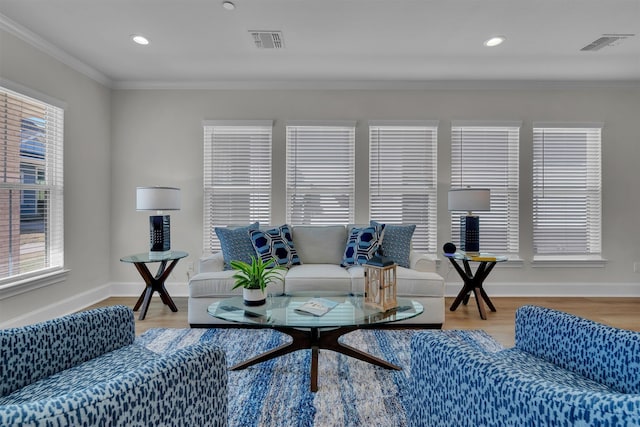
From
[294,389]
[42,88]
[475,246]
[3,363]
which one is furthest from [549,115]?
[42,88]

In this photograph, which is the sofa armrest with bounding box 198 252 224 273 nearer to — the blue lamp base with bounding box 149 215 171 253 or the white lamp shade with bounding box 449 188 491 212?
the blue lamp base with bounding box 149 215 171 253

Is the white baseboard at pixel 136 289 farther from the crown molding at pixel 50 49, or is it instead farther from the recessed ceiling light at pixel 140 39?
the recessed ceiling light at pixel 140 39

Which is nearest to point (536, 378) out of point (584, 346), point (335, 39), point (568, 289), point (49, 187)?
point (584, 346)

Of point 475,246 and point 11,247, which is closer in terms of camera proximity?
point 11,247

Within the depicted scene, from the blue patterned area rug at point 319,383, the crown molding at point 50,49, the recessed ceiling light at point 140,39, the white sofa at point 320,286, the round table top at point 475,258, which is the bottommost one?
the blue patterned area rug at point 319,383

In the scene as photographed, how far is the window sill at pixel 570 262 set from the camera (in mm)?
4273

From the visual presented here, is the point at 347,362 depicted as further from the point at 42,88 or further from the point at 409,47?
the point at 42,88

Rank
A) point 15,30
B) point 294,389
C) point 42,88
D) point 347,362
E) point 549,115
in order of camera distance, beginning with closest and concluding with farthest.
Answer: point 294,389
point 347,362
point 15,30
point 42,88
point 549,115

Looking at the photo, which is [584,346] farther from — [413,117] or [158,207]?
[158,207]

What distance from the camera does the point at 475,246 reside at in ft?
12.5

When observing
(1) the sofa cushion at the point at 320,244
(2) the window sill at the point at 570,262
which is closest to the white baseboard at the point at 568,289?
(2) the window sill at the point at 570,262

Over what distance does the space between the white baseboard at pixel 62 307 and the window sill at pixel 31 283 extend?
223 millimetres

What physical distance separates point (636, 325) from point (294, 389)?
351cm

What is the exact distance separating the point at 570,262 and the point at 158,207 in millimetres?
5036
